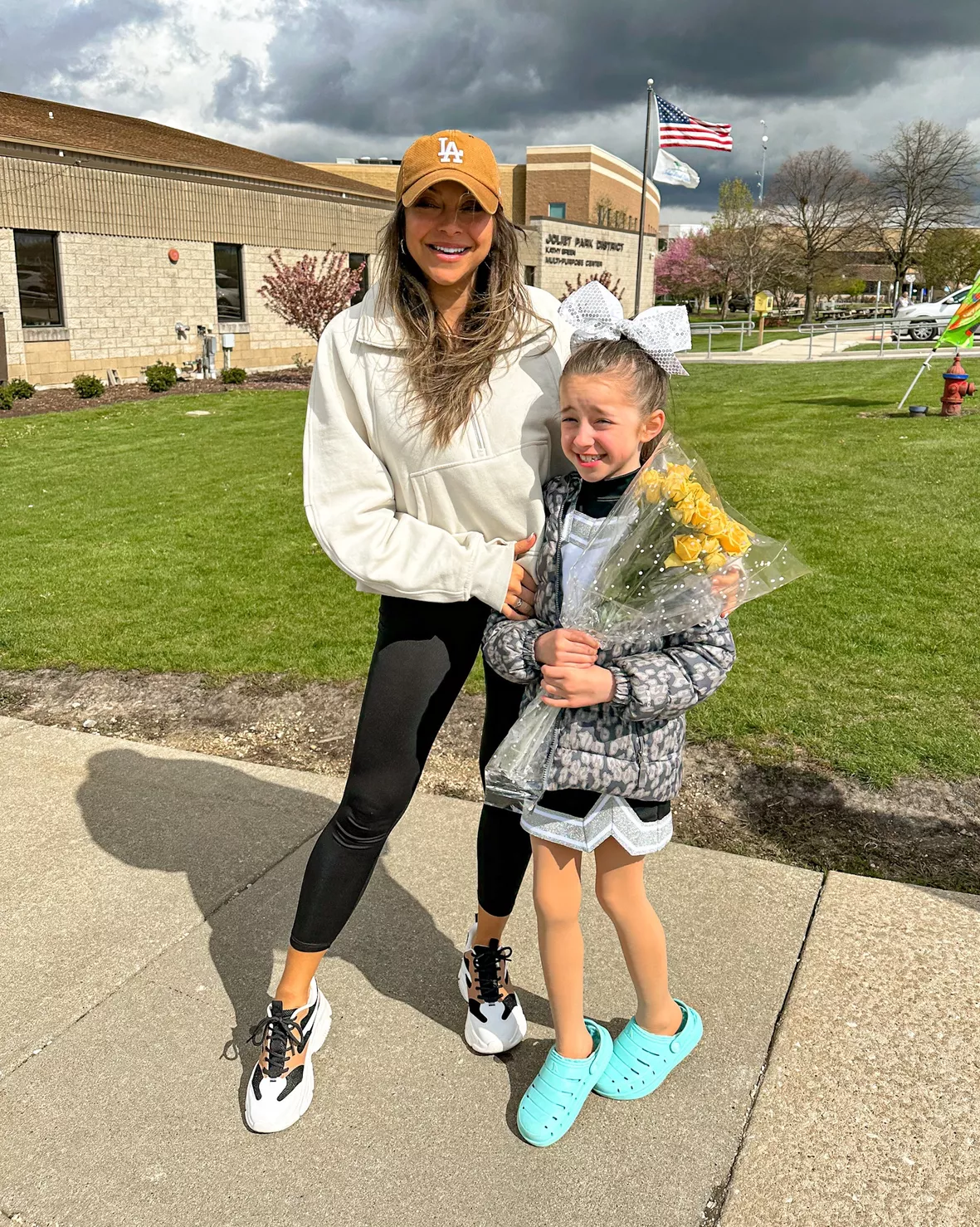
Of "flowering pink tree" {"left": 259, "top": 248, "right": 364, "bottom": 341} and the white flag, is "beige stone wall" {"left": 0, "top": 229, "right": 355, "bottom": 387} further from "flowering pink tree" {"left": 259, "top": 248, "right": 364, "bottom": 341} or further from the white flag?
the white flag

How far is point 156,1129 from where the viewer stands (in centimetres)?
228

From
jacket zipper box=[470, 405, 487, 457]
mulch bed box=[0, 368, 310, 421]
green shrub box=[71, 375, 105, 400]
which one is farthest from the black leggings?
green shrub box=[71, 375, 105, 400]

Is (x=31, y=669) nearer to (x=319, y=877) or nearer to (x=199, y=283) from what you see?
(x=319, y=877)

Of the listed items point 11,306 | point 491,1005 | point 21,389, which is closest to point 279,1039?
point 491,1005

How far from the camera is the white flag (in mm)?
30031

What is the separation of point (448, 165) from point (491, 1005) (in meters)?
1.98

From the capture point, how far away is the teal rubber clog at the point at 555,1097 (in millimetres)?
2229

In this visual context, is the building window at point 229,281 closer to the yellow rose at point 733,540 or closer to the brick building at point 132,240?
the brick building at point 132,240

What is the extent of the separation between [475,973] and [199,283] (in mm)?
26971

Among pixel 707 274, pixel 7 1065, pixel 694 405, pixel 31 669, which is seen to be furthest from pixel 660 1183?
pixel 707 274

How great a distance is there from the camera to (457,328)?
233 centimetres

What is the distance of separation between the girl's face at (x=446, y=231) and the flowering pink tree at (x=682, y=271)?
7427 centimetres

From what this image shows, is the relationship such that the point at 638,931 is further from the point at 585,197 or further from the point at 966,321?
the point at 585,197

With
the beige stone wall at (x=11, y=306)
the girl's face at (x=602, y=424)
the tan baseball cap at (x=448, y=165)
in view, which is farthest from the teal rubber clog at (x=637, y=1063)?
the beige stone wall at (x=11, y=306)
